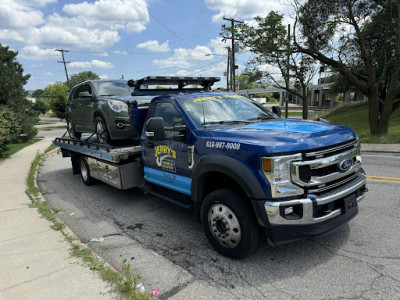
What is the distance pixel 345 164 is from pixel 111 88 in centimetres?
563

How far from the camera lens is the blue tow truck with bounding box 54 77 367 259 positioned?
295 cm

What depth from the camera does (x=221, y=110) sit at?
4324 millimetres

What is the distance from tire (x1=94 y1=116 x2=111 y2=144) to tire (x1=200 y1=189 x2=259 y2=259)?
360 centimetres

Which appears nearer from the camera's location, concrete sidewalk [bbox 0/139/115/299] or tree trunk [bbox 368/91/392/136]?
concrete sidewalk [bbox 0/139/115/299]

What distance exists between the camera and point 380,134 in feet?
44.7

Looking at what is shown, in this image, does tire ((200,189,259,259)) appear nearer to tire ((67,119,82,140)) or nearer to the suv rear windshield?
the suv rear windshield

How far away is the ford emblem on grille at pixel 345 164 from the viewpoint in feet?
10.7

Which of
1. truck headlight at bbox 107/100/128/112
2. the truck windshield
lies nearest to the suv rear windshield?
truck headlight at bbox 107/100/128/112

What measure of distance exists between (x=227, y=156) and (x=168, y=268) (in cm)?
146

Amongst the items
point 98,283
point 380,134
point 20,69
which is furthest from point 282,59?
point 20,69

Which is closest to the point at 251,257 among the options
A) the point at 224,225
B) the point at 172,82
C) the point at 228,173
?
the point at 224,225

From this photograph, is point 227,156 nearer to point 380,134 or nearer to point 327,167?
point 327,167

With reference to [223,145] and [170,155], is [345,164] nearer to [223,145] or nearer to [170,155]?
[223,145]

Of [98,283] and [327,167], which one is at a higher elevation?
[327,167]
